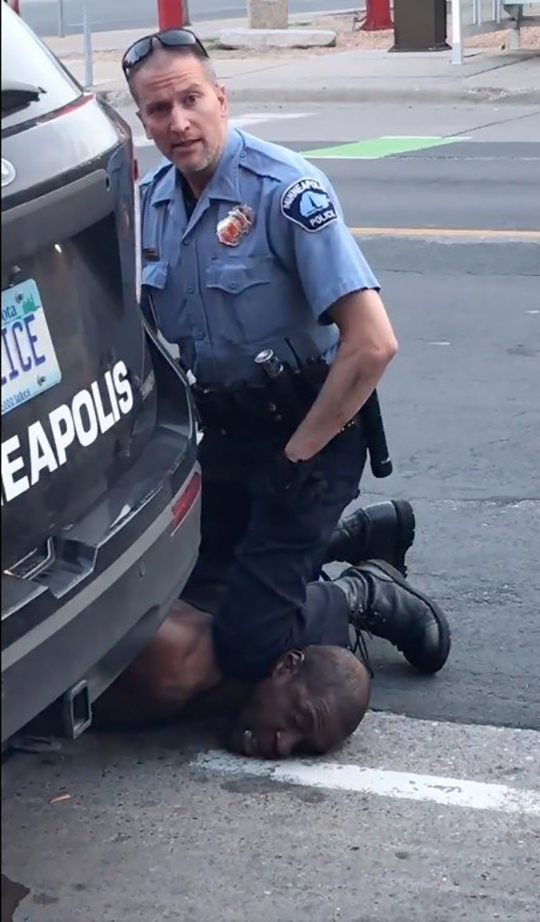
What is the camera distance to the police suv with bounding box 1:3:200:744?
2.58 meters

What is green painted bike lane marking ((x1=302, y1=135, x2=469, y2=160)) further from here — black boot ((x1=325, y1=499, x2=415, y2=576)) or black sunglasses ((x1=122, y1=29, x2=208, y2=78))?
black sunglasses ((x1=122, y1=29, x2=208, y2=78))

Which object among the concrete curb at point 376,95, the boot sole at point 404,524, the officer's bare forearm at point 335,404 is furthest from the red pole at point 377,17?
the officer's bare forearm at point 335,404

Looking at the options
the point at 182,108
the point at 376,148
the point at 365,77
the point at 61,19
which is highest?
the point at 182,108

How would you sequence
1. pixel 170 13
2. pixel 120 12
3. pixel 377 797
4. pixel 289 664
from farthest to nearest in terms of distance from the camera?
pixel 120 12, pixel 170 13, pixel 289 664, pixel 377 797

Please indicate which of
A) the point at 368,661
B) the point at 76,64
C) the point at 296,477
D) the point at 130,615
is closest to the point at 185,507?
the point at 130,615

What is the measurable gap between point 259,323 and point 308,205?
29cm

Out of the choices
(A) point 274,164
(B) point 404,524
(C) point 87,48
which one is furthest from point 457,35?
(A) point 274,164

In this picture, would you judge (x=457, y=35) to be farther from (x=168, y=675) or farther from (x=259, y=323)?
A: (x=168, y=675)

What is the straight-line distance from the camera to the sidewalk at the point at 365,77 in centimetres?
1719

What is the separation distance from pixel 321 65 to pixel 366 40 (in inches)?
118

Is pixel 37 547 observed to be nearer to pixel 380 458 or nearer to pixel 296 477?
pixel 296 477

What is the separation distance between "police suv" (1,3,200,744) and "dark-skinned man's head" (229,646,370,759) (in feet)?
2.01

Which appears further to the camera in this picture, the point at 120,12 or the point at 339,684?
the point at 120,12

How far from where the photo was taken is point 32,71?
2.89m
